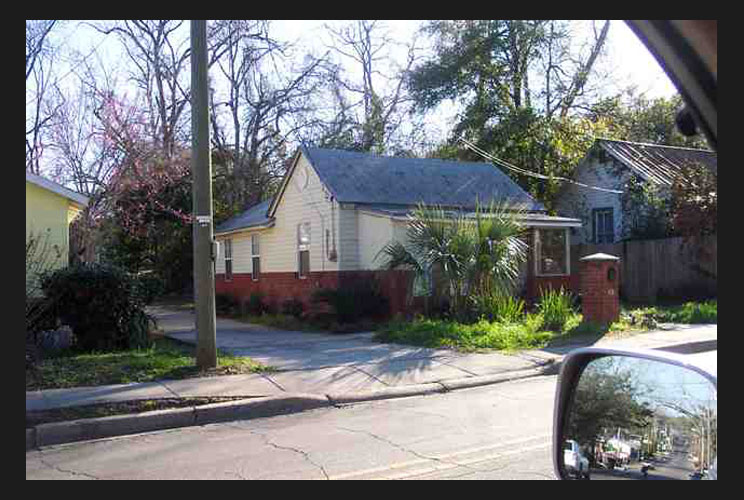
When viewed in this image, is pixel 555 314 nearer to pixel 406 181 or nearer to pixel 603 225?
pixel 406 181

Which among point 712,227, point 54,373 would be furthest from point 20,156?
point 712,227

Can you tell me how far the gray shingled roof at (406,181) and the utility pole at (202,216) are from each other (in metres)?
8.95

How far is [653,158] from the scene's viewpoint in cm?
2925

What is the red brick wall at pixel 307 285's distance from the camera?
18906 mm

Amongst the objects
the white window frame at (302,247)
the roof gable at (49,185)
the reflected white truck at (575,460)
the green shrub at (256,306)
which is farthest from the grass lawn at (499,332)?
the reflected white truck at (575,460)

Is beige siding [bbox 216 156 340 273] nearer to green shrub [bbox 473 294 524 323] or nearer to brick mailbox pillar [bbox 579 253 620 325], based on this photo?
green shrub [bbox 473 294 524 323]

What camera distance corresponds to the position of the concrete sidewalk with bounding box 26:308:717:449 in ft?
29.6

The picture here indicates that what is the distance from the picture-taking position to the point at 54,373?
11250 mm

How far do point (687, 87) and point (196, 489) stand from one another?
5290mm

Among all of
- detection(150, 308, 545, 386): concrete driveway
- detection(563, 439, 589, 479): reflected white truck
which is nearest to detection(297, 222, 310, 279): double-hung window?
detection(150, 308, 545, 386): concrete driveway

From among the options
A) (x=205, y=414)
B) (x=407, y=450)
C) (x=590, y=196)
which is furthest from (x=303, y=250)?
(x=407, y=450)

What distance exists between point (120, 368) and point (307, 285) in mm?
10437

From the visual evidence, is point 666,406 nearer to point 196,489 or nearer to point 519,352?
point 196,489

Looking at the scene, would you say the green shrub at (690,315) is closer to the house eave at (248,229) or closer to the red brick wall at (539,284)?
the red brick wall at (539,284)
